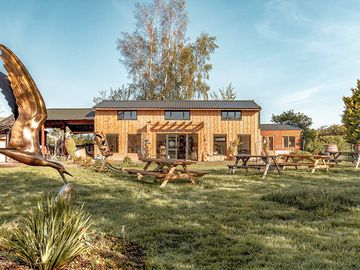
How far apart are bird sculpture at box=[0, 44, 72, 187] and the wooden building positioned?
73.7 feet

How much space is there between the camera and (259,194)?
795 cm

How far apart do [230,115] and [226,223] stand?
2148 centimetres

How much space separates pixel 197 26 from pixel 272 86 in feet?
55.9

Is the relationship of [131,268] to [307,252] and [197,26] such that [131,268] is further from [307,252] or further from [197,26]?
[197,26]

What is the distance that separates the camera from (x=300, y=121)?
38.0 metres

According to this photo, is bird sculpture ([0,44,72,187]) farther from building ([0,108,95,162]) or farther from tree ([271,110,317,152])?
tree ([271,110,317,152])

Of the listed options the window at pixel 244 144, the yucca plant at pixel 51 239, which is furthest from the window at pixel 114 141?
the yucca plant at pixel 51 239

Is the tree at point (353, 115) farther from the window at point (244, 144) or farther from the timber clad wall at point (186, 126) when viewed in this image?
the window at point (244, 144)

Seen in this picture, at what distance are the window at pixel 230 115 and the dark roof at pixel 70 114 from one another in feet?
37.3

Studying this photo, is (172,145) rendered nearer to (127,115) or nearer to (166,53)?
(127,115)

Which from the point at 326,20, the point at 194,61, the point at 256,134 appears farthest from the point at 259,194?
the point at 194,61

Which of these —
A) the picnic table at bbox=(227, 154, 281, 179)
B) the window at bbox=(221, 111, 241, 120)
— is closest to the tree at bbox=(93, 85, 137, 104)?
the window at bbox=(221, 111, 241, 120)

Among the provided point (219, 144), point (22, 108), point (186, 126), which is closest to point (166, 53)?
point (186, 126)

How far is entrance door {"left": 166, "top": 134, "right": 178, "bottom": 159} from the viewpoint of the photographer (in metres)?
26.4
